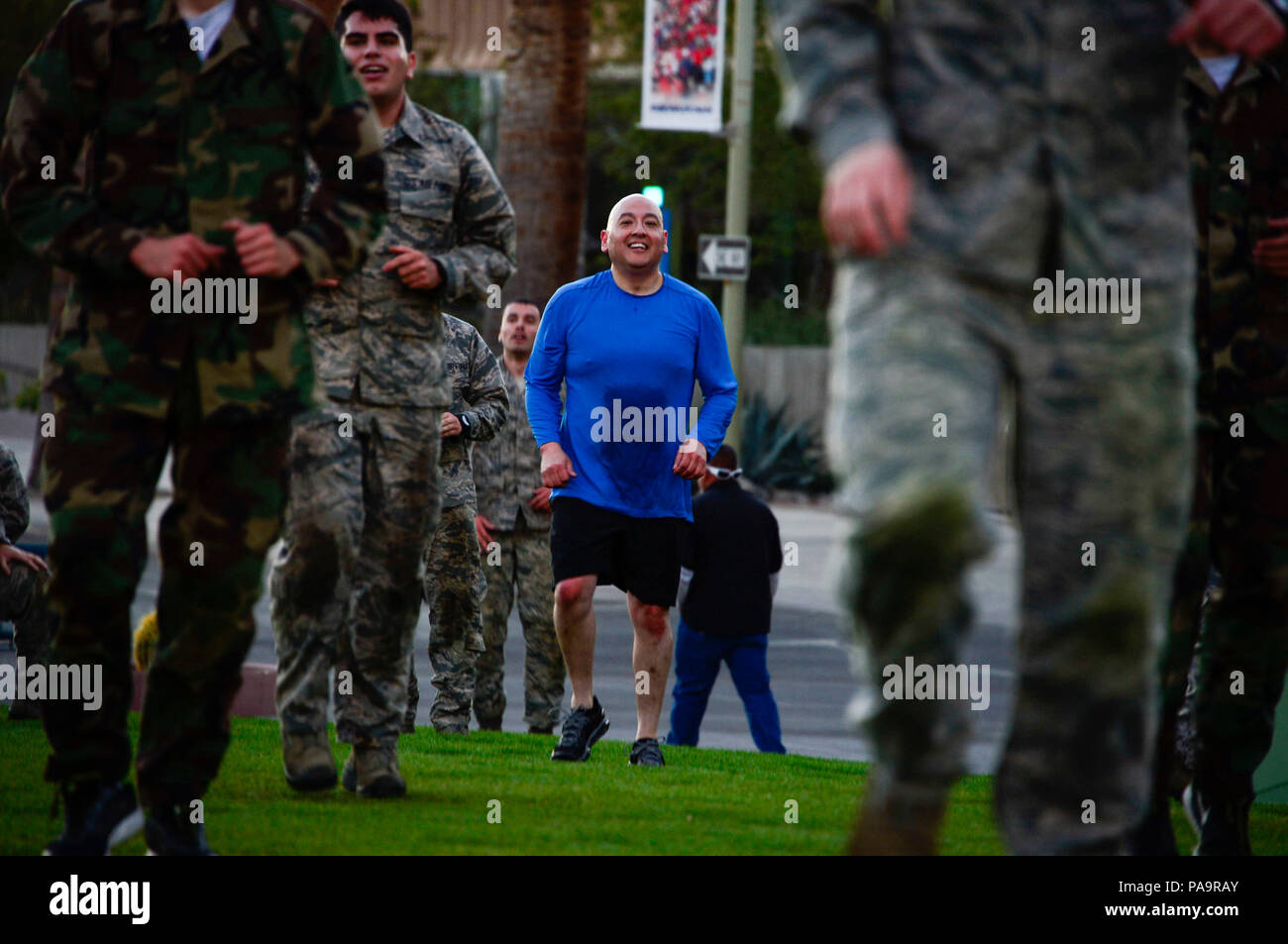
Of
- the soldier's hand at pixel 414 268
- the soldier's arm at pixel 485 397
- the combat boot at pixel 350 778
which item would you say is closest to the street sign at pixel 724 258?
the soldier's arm at pixel 485 397

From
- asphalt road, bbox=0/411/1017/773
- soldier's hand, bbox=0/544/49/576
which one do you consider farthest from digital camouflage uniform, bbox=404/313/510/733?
soldier's hand, bbox=0/544/49/576

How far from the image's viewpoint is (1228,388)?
515 cm

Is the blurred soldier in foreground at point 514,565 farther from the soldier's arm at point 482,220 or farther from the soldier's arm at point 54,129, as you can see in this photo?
the soldier's arm at point 54,129

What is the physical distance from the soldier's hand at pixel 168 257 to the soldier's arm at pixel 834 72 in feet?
5.40

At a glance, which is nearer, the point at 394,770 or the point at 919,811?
the point at 919,811

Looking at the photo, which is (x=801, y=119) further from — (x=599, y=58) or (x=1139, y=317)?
(x=599, y=58)

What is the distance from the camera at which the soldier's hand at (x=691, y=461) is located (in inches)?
320

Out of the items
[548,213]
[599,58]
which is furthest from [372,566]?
[599,58]

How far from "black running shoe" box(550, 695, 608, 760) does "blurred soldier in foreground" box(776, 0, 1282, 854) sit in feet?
15.8

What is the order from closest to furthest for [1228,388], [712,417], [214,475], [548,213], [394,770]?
[214,475], [1228,388], [394,770], [712,417], [548,213]

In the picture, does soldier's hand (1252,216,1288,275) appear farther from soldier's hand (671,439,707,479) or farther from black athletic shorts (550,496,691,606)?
black athletic shorts (550,496,691,606)

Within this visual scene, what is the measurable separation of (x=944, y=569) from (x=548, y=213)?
498 inches

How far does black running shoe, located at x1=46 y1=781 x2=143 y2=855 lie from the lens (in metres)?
4.37
